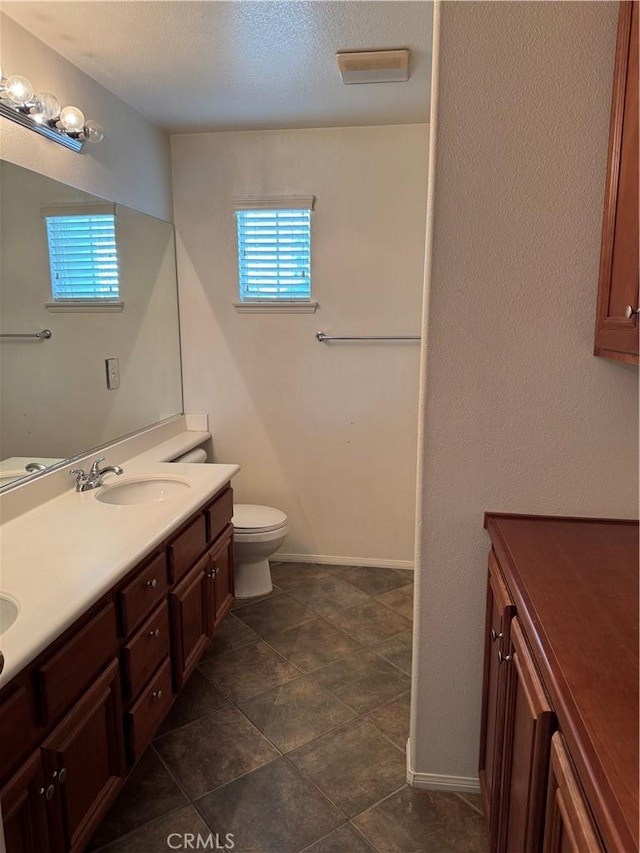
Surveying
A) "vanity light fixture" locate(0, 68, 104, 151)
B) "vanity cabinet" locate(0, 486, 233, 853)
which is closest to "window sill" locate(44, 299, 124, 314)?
"vanity light fixture" locate(0, 68, 104, 151)

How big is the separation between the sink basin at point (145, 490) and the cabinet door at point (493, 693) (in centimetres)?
127

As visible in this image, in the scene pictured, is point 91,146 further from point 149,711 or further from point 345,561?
point 345,561

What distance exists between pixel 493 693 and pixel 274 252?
2.46m

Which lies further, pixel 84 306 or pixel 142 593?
pixel 84 306

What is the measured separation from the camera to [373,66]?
2.23 m

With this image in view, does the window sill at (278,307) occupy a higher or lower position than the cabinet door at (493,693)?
higher

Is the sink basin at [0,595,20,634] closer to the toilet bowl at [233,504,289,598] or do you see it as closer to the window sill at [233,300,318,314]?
the toilet bowl at [233,504,289,598]

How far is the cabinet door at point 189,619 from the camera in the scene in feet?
6.55

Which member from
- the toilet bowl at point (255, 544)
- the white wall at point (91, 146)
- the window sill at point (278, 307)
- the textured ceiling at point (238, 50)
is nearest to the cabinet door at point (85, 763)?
the toilet bowl at point (255, 544)

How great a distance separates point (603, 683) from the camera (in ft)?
3.02

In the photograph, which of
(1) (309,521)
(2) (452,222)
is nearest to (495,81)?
(2) (452,222)

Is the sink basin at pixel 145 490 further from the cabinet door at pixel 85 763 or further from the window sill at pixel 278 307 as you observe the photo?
the window sill at pixel 278 307

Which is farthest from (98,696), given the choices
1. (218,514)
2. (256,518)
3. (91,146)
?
(91,146)

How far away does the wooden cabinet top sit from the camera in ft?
2.45
